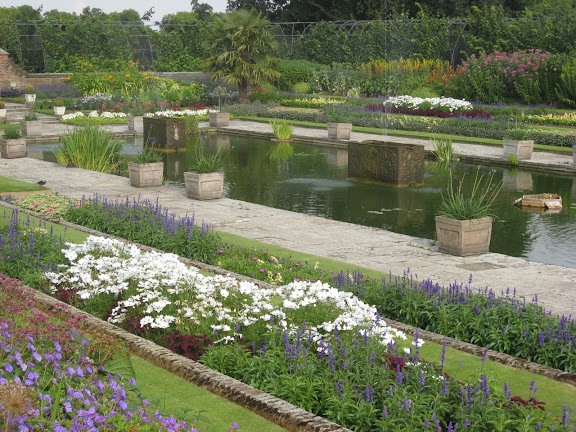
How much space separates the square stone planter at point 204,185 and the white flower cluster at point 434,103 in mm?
14562

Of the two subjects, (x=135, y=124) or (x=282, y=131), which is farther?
(x=135, y=124)

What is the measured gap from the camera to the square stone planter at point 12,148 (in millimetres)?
18859

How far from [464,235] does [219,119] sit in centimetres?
1827

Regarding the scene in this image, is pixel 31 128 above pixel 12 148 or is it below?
above

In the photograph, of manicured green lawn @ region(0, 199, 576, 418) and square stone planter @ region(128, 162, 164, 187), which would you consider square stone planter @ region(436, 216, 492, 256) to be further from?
square stone planter @ region(128, 162, 164, 187)

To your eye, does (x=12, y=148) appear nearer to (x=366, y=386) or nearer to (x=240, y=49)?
(x=240, y=49)

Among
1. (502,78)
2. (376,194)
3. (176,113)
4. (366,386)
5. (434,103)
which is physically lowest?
(376,194)

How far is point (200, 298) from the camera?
6.46 m

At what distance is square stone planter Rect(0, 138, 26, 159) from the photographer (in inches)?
742

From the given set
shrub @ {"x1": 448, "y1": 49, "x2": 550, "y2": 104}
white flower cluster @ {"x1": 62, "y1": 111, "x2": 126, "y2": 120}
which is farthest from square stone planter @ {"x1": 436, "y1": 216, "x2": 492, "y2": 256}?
white flower cluster @ {"x1": 62, "y1": 111, "x2": 126, "y2": 120}

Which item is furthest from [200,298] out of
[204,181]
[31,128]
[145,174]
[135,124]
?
[135,124]

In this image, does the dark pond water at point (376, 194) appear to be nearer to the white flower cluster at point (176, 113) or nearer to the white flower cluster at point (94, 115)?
the white flower cluster at point (176, 113)

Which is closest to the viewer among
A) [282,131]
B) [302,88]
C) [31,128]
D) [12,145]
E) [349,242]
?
[349,242]

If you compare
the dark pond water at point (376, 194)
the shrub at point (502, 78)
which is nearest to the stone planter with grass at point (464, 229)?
the dark pond water at point (376, 194)
